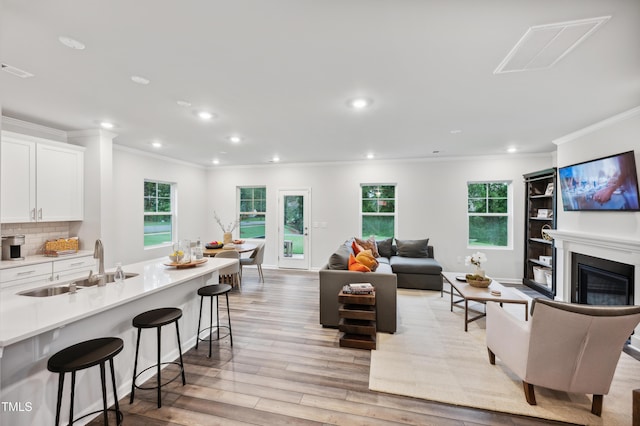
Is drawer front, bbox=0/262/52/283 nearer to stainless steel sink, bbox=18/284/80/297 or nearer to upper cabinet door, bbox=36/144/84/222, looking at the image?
upper cabinet door, bbox=36/144/84/222

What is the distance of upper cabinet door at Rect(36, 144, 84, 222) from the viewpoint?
3.59 meters

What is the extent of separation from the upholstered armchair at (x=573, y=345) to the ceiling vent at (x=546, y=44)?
1791 mm

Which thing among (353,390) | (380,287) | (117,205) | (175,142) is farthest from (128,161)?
(353,390)

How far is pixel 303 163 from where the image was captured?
6.73 metres

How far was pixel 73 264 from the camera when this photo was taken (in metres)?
3.73

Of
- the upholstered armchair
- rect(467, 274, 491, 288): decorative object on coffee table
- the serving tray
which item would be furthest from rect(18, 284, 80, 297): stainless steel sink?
rect(467, 274, 491, 288): decorative object on coffee table

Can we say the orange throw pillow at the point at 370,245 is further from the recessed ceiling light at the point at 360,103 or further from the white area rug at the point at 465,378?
the recessed ceiling light at the point at 360,103

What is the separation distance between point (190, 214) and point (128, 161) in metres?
1.95

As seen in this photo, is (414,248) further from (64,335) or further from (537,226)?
(64,335)

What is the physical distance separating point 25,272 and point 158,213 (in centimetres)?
279

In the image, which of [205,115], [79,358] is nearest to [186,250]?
[79,358]

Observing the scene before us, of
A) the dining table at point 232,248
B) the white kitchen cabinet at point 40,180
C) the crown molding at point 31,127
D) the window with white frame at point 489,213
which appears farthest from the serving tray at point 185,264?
the window with white frame at point 489,213

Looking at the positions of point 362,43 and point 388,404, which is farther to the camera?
point 388,404

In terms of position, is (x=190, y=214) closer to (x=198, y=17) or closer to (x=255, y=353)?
(x=255, y=353)
